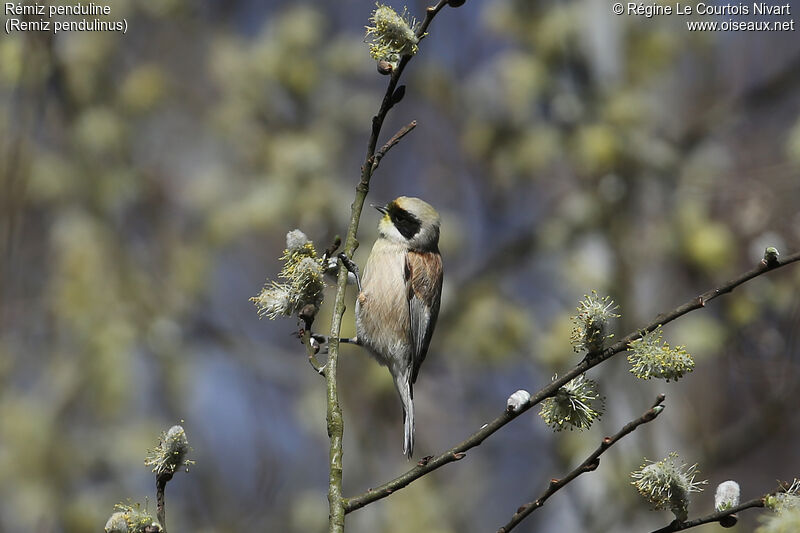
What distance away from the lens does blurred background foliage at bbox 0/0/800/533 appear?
455 cm

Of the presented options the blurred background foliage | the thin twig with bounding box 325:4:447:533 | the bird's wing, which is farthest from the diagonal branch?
the blurred background foliage

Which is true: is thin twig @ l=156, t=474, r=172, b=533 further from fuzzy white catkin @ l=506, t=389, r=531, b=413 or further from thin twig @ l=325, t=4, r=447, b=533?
fuzzy white catkin @ l=506, t=389, r=531, b=413

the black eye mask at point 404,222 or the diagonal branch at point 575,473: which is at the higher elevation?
the black eye mask at point 404,222

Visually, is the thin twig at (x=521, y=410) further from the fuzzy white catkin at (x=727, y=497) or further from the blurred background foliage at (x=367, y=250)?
the blurred background foliage at (x=367, y=250)

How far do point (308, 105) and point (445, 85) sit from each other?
108 centimetres

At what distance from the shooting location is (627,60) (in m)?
5.49

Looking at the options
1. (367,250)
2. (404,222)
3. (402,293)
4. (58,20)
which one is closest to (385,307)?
(402,293)

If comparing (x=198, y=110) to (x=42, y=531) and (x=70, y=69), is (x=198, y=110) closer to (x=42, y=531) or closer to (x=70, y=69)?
(x=70, y=69)

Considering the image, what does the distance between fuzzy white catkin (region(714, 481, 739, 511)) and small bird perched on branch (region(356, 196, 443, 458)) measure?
52.9 inches

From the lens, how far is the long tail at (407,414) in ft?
8.34

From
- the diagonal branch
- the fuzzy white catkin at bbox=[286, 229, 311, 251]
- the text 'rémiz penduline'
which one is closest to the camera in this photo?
the diagonal branch

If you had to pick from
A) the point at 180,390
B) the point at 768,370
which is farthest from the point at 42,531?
the point at 768,370

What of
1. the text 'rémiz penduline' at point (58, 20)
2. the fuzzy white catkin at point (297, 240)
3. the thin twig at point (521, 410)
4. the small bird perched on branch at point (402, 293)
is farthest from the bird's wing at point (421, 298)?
the text 'rémiz penduline' at point (58, 20)

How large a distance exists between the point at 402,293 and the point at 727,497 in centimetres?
157
